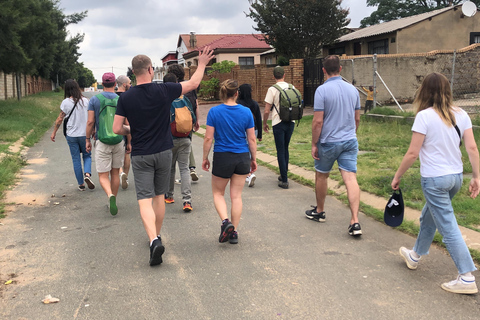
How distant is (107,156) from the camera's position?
6.03 metres

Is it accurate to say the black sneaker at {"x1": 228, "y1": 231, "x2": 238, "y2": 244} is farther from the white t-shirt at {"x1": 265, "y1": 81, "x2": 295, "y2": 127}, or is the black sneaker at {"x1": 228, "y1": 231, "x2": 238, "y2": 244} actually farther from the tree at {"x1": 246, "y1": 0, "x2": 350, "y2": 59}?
the tree at {"x1": 246, "y1": 0, "x2": 350, "y2": 59}

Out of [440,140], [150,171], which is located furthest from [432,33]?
[150,171]

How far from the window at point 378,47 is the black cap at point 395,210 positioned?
2426 centimetres

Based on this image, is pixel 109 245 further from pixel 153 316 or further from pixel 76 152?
pixel 76 152

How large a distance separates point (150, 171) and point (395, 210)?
96.1 inches

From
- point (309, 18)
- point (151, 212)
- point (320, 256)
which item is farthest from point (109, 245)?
point (309, 18)

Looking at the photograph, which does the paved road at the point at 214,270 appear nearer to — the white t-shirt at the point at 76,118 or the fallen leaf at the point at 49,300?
the fallen leaf at the point at 49,300

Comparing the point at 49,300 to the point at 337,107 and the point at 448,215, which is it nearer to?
the point at 448,215

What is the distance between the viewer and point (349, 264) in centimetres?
421

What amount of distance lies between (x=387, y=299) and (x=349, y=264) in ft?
2.41

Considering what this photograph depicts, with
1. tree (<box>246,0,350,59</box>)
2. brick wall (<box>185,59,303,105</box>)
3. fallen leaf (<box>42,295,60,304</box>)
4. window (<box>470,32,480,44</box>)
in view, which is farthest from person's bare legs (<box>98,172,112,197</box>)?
window (<box>470,32,480,44</box>)

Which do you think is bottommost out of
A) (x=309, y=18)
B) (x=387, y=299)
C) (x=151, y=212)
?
(x=387, y=299)

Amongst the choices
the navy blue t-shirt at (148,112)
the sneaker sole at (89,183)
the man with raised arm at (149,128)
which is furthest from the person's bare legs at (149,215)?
the sneaker sole at (89,183)

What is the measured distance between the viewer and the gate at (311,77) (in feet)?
63.1
